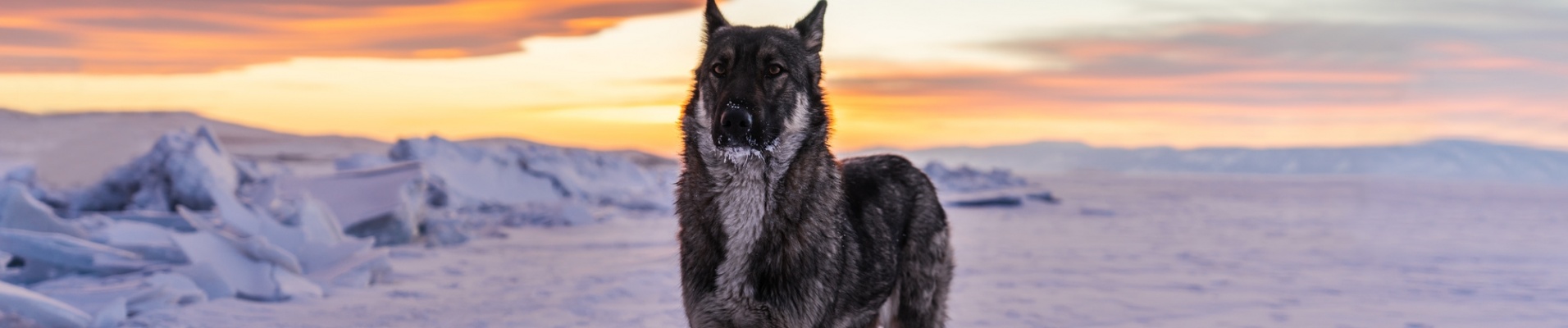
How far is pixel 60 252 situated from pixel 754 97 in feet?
25.6

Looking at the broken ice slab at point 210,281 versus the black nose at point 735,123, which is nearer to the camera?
the black nose at point 735,123

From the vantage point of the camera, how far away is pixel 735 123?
13.3 ft

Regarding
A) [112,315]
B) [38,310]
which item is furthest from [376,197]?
[38,310]

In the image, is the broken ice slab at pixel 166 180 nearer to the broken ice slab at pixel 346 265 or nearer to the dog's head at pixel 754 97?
the broken ice slab at pixel 346 265

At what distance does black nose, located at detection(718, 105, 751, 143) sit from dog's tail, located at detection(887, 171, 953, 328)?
166 cm

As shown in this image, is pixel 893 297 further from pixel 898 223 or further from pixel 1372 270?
pixel 1372 270

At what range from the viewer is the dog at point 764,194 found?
14.2 ft

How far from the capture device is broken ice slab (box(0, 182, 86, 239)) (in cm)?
968

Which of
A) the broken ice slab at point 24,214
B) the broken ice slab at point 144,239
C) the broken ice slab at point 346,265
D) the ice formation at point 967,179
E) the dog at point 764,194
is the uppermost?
the dog at point 764,194

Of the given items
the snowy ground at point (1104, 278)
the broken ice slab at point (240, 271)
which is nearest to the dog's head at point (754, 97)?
the snowy ground at point (1104, 278)

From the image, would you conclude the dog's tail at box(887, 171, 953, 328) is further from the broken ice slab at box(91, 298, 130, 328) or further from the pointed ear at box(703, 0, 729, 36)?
the broken ice slab at box(91, 298, 130, 328)

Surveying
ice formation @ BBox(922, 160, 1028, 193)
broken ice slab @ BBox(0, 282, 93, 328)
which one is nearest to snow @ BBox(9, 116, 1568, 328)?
broken ice slab @ BBox(0, 282, 93, 328)

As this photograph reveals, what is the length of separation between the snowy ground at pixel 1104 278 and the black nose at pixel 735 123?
402 cm

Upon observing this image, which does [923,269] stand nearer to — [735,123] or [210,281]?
[735,123]
